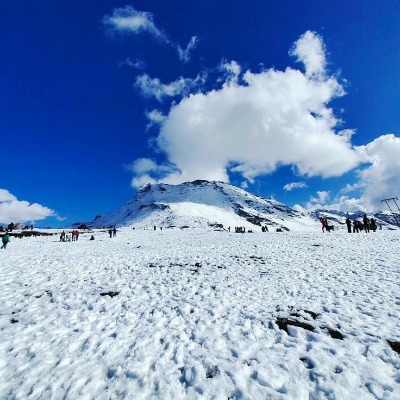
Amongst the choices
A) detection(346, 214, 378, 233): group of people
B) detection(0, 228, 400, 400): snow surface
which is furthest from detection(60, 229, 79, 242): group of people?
detection(346, 214, 378, 233): group of people

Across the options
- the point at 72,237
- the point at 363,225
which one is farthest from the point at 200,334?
the point at 72,237

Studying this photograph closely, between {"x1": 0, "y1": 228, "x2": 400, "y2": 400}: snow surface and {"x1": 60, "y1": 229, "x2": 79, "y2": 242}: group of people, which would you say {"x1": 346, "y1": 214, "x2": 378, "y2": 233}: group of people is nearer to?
{"x1": 0, "y1": 228, "x2": 400, "y2": 400}: snow surface

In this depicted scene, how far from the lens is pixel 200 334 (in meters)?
8.88

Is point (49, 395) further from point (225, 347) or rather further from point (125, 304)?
point (125, 304)

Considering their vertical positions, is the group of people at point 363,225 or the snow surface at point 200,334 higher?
the group of people at point 363,225

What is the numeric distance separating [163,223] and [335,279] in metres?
131

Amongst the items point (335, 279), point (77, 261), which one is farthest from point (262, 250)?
point (77, 261)

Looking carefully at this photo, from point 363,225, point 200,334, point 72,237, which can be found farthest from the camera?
point 72,237

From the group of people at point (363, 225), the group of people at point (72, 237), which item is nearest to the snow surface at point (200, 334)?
the group of people at point (363, 225)

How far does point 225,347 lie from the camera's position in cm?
812

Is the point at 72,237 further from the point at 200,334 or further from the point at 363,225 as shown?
the point at 363,225

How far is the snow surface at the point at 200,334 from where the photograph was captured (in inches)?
255

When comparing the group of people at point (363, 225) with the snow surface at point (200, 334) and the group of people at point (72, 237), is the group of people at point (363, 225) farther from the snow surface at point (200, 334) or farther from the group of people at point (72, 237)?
the group of people at point (72, 237)

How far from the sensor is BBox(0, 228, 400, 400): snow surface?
648 centimetres
